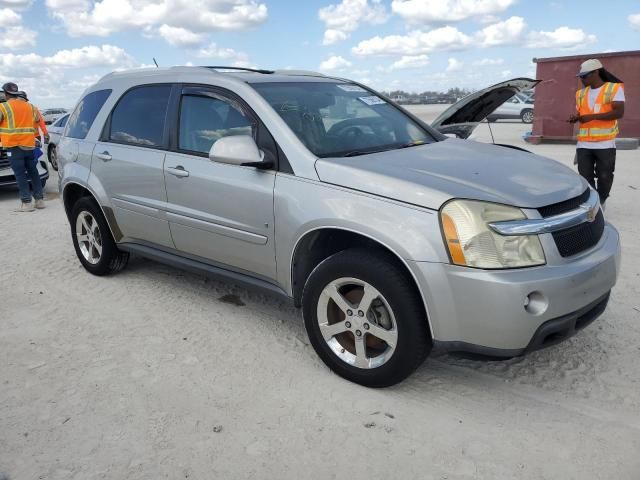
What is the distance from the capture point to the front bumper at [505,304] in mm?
2629

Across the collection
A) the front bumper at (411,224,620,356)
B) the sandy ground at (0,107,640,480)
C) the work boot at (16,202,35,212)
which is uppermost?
the front bumper at (411,224,620,356)

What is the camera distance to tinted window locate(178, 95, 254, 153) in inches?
146

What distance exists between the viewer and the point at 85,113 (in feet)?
16.5

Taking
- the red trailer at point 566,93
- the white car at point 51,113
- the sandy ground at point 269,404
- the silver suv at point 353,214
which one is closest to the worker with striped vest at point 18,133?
the silver suv at point 353,214

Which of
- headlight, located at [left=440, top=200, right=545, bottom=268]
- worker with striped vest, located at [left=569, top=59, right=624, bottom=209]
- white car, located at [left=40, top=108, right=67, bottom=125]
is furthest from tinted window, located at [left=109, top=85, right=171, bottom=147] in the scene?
white car, located at [left=40, top=108, right=67, bottom=125]

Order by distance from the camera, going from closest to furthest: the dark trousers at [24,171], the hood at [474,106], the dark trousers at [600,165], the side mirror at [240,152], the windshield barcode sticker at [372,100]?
the side mirror at [240,152]
the windshield barcode sticker at [372,100]
the hood at [474,106]
the dark trousers at [600,165]
the dark trousers at [24,171]

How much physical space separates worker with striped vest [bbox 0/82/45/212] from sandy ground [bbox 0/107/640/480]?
453 cm

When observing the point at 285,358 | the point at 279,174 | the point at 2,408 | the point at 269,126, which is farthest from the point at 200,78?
the point at 2,408

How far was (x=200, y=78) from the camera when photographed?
13.1ft

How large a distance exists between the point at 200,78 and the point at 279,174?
113 cm

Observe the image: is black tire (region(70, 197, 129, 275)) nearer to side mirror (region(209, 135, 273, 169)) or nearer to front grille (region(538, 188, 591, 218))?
side mirror (region(209, 135, 273, 169))

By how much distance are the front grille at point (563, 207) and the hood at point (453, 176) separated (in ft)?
0.08

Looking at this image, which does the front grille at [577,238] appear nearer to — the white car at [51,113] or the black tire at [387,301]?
the black tire at [387,301]

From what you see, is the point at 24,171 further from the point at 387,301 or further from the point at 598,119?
the point at 598,119
